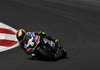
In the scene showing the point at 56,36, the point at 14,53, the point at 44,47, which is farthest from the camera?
the point at 56,36

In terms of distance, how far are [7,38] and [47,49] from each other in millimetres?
3323

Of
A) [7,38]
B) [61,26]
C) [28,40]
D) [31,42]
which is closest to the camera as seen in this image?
[31,42]

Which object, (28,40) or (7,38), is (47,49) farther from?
(7,38)

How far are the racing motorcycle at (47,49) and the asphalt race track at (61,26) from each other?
0.22 m

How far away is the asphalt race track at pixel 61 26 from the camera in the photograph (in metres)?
9.25

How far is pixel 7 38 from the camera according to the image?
1256 centimetres

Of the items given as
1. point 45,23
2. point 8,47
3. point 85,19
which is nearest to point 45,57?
point 8,47

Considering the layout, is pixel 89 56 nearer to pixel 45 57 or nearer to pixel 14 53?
pixel 45 57

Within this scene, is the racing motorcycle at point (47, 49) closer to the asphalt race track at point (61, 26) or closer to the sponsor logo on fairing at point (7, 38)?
the asphalt race track at point (61, 26)

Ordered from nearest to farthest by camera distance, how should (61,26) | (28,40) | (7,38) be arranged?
(28,40) < (7,38) < (61,26)

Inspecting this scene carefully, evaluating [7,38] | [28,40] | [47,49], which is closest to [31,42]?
[28,40]

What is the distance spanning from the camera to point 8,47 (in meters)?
11.7

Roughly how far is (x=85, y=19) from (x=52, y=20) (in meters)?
1.80

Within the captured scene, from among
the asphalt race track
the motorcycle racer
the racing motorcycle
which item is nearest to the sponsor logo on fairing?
the asphalt race track
